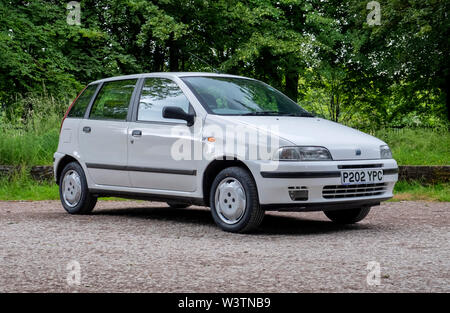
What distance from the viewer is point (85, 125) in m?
8.68

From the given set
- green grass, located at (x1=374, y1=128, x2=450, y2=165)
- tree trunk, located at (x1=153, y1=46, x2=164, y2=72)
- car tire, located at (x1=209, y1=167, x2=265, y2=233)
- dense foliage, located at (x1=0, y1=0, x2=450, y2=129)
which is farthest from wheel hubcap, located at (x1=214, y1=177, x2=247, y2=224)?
tree trunk, located at (x1=153, y1=46, x2=164, y2=72)

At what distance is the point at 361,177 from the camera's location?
6.77 m

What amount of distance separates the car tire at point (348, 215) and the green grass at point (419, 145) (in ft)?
16.5

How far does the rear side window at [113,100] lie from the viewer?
8.23 metres

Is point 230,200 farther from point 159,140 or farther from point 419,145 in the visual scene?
point 419,145

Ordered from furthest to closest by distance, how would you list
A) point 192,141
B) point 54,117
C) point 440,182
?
point 54,117
point 440,182
point 192,141

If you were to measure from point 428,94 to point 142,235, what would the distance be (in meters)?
17.7

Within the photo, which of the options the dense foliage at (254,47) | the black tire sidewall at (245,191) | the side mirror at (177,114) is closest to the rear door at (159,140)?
the side mirror at (177,114)

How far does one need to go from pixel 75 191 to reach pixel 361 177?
12.8 feet

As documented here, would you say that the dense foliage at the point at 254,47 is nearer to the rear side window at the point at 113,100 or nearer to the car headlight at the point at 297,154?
the rear side window at the point at 113,100

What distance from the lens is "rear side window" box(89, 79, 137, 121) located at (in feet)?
27.0

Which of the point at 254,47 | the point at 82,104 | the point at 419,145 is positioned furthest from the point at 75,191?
the point at 254,47
